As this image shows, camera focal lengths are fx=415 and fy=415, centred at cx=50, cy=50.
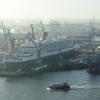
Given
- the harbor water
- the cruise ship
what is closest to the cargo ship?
the cruise ship

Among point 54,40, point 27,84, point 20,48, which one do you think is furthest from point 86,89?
point 54,40

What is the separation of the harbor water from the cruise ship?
92 centimetres

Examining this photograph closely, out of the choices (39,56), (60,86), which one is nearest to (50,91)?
(60,86)

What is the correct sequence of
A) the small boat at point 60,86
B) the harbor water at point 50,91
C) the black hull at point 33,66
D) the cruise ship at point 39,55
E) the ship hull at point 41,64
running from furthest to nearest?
1. the cruise ship at point 39,55
2. the ship hull at point 41,64
3. the black hull at point 33,66
4. the small boat at point 60,86
5. the harbor water at point 50,91

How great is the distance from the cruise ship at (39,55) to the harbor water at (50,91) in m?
0.92

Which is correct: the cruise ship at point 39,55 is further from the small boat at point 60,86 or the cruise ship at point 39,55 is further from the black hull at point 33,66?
the small boat at point 60,86

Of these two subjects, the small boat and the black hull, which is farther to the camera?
the black hull

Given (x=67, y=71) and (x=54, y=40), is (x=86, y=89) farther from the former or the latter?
(x=54, y=40)

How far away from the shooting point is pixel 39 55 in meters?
13.1

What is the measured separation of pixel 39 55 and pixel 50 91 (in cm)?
374

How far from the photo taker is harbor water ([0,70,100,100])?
8.80 metres

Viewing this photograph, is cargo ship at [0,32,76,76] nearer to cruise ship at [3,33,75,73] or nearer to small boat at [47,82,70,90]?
cruise ship at [3,33,75,73]

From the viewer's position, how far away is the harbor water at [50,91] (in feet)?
28.9

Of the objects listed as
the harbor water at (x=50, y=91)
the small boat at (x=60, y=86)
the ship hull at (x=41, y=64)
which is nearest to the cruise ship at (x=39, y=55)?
the ship hull at (x=41, y=64)
